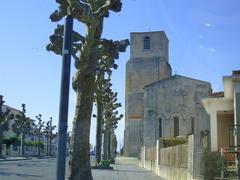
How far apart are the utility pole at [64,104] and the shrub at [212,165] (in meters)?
8.66

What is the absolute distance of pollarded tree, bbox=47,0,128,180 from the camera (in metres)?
15.8

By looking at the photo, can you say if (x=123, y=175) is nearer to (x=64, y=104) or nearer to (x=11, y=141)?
(x=64, y=104)

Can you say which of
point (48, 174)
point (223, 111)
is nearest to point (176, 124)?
point (223, 111)

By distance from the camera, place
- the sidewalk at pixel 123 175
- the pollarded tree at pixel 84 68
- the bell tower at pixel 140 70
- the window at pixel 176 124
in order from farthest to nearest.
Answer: the bell tower at pixel 140 70, the window at pixel 176 124, the sidewalk at pixel 123 175, the pollarded tree at pixel 84 68

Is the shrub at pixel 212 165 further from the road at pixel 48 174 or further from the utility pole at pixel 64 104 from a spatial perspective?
the road at pixel 48 174

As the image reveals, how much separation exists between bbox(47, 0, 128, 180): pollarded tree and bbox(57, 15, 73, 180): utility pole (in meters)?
5.52

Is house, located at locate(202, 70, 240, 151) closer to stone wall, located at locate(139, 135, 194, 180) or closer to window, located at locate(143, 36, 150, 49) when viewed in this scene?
stone wall, located at locate(139, 135, 194, 180)

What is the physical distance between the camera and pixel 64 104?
31.8 feet

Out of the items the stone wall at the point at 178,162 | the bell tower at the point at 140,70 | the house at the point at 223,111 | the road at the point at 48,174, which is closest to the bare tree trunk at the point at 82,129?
the stone wall at the point at 178,162

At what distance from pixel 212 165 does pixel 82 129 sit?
4904 mm

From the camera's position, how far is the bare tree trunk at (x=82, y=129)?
52.1 feet

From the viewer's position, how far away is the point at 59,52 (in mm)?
16281

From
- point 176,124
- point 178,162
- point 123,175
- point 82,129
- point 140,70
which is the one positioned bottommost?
point 123,175

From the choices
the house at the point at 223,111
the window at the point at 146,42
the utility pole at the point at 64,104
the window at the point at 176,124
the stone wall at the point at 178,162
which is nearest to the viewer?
the utility pole at the point at 64,104
